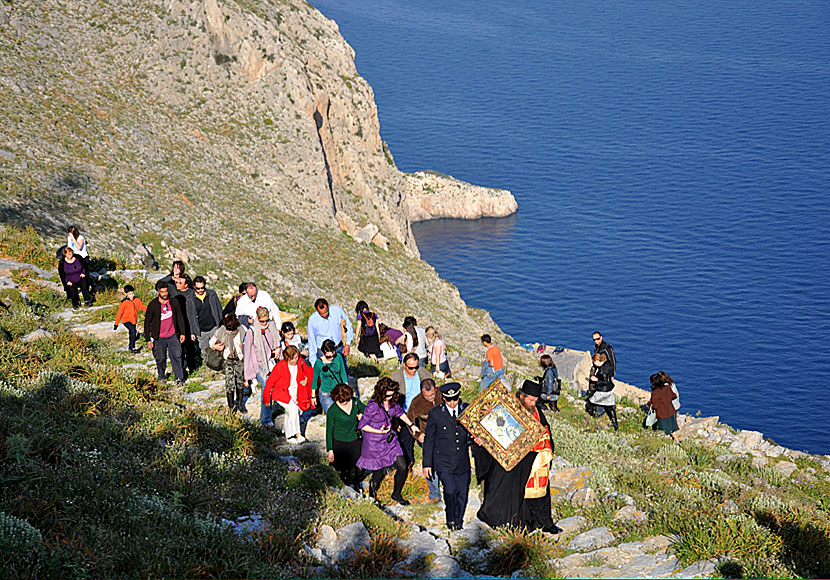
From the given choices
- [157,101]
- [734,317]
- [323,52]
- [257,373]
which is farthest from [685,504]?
[734,317]

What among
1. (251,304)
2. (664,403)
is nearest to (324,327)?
(251,304)

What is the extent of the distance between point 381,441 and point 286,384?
2681 millimetres

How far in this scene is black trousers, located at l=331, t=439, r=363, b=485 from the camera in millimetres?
12281

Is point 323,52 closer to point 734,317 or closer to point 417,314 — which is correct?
point 417,314

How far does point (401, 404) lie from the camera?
44.4 feet

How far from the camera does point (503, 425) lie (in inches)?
428

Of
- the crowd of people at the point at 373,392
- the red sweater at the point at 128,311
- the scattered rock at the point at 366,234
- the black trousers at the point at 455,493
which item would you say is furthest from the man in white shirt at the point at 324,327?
the scattered rock at the point at 366,234

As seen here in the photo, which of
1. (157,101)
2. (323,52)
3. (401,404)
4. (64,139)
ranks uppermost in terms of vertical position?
(323,52)

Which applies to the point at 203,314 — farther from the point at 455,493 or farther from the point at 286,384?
the point at 455,493

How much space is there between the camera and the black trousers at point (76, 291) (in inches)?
865

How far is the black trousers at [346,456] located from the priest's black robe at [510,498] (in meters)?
2.10

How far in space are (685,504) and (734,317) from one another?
118 m

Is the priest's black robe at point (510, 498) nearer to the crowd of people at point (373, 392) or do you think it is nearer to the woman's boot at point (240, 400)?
the crowd of people at point (373, 392)

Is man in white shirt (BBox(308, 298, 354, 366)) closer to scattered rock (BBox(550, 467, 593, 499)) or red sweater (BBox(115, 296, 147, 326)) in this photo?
scattered rock (BBox(550, 467, 593, 499))
